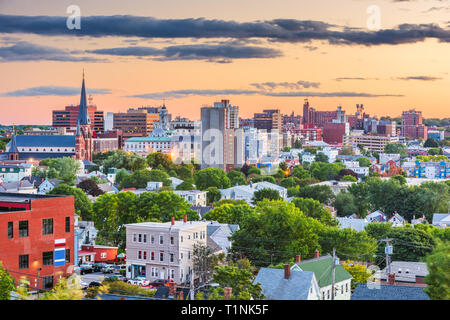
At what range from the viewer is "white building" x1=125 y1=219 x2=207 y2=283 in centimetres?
2136

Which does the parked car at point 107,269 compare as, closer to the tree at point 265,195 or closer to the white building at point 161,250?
the white building at point 161,250

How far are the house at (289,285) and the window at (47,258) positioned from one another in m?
6.14

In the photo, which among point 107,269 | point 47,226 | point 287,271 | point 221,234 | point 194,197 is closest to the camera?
point 287,271

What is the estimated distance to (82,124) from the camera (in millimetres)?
77125

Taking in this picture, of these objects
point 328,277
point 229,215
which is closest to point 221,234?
point 229,215

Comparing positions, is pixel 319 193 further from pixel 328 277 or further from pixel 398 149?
pixel 398 149

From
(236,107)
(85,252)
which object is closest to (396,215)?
(85,252)

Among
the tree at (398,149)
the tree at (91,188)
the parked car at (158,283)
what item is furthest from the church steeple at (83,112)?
the parked car at (158,283)

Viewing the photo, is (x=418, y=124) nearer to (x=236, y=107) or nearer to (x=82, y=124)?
(x=236, y=107)

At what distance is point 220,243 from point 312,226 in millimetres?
3552

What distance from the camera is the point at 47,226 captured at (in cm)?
1766

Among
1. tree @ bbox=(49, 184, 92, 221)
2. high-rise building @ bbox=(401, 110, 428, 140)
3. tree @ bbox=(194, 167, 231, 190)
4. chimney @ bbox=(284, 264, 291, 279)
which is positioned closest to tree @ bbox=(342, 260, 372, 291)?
→ chimney @ bbox=(284, 264, 291, 279)

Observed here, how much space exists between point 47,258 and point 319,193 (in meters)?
29.3

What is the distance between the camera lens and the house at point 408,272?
19.0 metres
